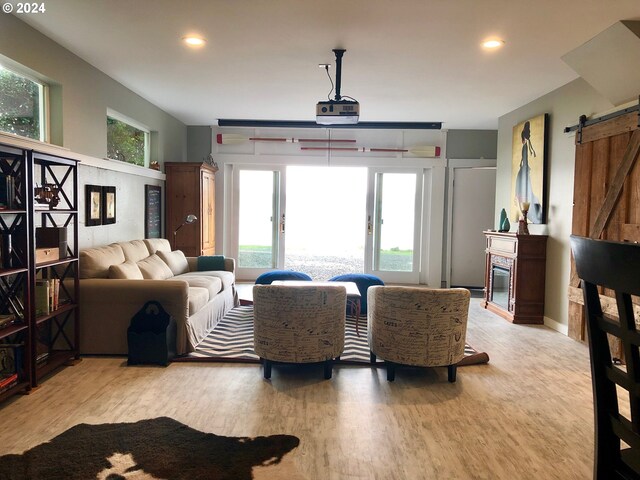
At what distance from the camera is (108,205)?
15.9 ft

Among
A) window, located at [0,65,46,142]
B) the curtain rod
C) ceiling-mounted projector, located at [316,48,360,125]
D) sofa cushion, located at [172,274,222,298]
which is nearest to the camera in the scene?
window, located at [0,65,46,142]

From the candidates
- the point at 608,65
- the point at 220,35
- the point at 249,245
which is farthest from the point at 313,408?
the point at 249,245

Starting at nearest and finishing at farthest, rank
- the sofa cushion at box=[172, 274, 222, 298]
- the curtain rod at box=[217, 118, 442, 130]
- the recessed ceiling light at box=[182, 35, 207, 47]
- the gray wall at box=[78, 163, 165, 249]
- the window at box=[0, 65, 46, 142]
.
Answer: the window at box=[0, 65, 46, 142] < the recessed ceiling light at box=[182, 35, 207, 47] < the gray wall at box=[78, 163, 165, 249] < the sofa cushion at box=[172, 274, 222, 298] < the curtain rod at box=[217, 118, 442, 130]

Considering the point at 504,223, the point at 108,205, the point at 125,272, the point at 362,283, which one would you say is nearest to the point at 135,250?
the point at 108,205

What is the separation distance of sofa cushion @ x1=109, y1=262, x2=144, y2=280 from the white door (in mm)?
5291

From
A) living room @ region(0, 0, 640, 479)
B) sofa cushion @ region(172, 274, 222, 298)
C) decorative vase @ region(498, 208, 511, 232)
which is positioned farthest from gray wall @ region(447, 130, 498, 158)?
sofa cushion @ region(172, 274, 222, 298)

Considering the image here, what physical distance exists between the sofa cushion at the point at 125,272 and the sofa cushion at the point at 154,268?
0.26 meters

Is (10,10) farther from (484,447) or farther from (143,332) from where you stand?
(484,447)

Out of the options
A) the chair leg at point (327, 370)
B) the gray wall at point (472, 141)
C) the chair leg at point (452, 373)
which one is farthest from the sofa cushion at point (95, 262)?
the gray wall at point (472, 141)

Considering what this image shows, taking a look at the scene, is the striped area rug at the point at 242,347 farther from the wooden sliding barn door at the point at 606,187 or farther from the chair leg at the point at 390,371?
the wooden sliding barn door at the point at 606,187

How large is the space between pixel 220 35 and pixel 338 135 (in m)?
4.13

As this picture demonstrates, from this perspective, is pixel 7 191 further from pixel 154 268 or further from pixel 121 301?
pixel 154 268

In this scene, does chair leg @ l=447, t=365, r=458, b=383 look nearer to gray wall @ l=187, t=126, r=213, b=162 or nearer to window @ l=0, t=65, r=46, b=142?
window @ l=0, t=65, r=46, b=142

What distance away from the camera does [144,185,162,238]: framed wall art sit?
6.05 m
